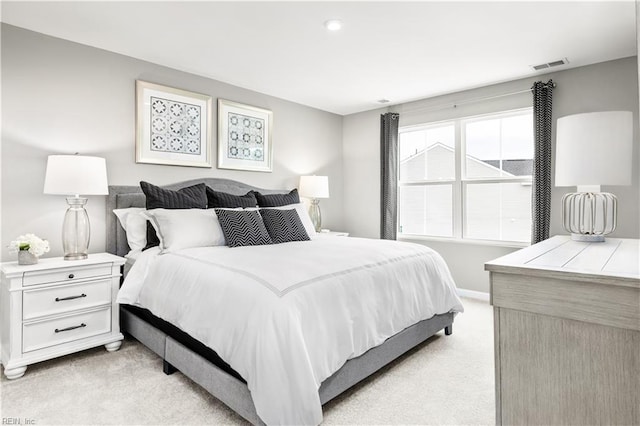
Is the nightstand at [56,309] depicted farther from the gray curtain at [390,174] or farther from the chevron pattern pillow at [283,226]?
the gray curtain at [390,174]

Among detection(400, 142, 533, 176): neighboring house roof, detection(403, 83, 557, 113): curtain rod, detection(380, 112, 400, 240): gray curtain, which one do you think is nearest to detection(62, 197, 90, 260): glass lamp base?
detection(380, 112, 400, 240): gray curtain

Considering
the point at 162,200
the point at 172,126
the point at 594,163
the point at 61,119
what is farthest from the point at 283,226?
the point at 594,163

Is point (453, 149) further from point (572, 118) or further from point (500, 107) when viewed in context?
point (572, 118)

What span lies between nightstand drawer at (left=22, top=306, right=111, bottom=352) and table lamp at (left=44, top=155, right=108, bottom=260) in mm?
455

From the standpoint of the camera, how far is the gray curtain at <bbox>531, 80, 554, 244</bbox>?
3.60 meters

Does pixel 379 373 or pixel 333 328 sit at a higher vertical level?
pixel 333 328

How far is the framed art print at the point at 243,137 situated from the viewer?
3916mm

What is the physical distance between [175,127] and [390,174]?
2797 millimetres

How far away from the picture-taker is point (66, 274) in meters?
2.44

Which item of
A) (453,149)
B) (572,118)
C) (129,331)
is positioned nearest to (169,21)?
(129,331)

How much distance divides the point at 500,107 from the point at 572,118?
7.94 feet

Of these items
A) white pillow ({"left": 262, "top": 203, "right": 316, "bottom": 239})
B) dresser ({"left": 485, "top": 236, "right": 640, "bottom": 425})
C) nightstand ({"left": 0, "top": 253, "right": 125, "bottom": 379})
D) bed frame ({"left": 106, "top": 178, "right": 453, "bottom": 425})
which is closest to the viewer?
dresser ({"left": 485, "top": 236, "right": 640, "bottom": 425})

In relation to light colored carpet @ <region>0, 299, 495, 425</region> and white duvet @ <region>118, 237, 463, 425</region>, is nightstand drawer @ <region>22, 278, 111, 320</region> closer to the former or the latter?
white duvet @ <region>118, 237, 463, 425</region>

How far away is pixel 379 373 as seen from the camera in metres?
2.31
